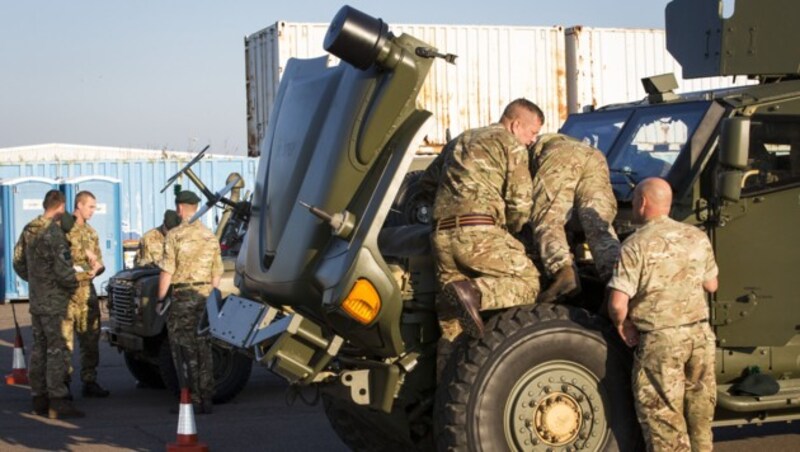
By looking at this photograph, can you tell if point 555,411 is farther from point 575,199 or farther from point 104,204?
point 104,204

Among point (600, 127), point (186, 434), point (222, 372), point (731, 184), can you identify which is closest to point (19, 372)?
point (222, 372)

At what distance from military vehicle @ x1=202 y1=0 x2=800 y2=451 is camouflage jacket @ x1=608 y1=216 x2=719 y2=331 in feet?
0.80

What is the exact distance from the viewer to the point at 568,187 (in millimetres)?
7039

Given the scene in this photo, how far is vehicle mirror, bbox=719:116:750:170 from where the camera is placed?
6.84m

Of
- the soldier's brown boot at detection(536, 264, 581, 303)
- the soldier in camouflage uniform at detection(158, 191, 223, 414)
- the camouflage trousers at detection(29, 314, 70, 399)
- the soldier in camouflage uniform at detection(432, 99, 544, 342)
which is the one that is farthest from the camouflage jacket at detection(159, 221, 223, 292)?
the soldier's brown boot at detection(536, 264, 581, 303)

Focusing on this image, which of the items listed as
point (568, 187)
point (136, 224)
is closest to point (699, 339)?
point (568, 187)

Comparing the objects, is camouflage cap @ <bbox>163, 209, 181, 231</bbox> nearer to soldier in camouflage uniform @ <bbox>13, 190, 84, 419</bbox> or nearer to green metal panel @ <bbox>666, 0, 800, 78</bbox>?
soldier in camouflage uniform @ <bbox>13, 190, 84, 419</bbox>

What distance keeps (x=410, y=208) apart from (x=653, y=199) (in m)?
1.77

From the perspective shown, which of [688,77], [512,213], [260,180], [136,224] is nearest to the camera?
[512,213]

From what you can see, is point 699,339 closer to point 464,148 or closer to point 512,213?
point 512,213

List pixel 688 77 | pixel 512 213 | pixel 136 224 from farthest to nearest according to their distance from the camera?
pixel 136 224
pixel 688 77
pixel 512 213

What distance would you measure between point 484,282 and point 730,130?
1.57 metres

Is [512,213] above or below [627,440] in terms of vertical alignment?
above

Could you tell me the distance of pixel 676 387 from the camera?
661 centimetres
